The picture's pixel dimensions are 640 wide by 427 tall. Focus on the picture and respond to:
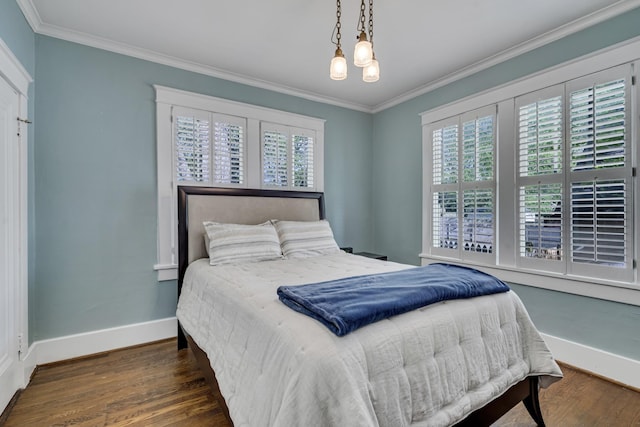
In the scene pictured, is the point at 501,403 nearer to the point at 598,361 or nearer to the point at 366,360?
the point at 366,360

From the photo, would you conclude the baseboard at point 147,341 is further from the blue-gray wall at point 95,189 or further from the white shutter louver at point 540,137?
the white shutter louver at point 540,137

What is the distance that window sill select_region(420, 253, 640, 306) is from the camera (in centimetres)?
217

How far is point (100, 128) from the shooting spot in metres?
2.67

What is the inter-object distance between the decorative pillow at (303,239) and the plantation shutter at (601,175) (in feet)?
6.77

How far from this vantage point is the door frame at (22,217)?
6.70ft

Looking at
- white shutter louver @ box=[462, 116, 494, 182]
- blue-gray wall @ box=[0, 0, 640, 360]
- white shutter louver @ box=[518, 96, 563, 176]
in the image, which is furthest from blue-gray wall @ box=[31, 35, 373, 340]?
white shutter louver @ box=[518, 96, 563, 176]

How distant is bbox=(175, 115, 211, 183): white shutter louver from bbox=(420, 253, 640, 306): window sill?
2.95m

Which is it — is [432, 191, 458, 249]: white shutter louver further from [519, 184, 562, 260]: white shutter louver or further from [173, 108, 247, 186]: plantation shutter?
[173, 108, 247, 186]: plantation shutter

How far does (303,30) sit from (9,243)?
257 cm

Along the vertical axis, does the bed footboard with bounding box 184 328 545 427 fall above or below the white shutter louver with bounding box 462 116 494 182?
below

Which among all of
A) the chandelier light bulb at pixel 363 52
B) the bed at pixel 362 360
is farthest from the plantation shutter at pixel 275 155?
the chandelier light bulb at pixel 363 52

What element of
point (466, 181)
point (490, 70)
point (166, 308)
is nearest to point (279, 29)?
point (490, 70)

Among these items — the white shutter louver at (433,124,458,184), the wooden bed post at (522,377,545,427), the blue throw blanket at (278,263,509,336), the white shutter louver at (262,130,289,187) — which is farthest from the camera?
the white shutter louver at (262,130,289,187)

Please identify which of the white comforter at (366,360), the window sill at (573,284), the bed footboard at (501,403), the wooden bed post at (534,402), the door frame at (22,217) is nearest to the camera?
the white comforter at (366,360)
